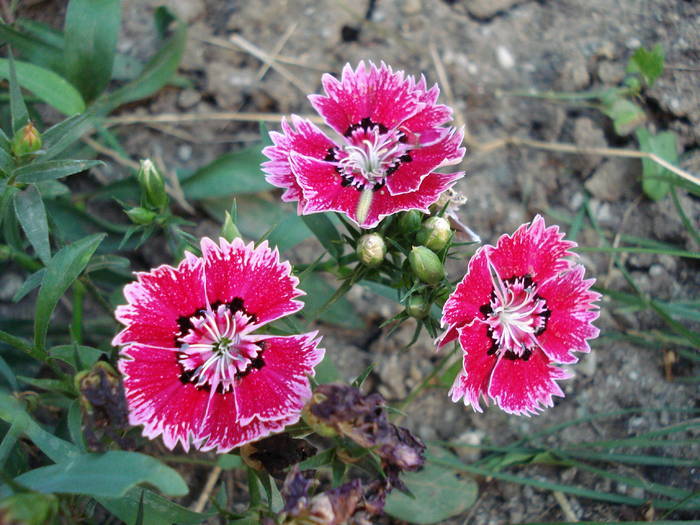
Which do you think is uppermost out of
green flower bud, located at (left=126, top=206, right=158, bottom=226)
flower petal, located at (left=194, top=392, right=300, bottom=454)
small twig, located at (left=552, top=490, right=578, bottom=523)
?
green flower bud, located at (left=126, top=206, right=158, bottom=226)

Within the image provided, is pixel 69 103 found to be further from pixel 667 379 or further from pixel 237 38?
pixel 667 379

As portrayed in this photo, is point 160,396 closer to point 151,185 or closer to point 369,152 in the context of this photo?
point 151,185

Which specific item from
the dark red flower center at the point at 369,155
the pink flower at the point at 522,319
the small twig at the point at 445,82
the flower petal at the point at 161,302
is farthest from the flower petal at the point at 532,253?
the small twig at the point at 445,82

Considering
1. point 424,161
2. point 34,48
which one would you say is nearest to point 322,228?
point 424,161

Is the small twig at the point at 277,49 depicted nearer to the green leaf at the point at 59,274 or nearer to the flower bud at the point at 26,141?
the flower bud at the point at 26,141

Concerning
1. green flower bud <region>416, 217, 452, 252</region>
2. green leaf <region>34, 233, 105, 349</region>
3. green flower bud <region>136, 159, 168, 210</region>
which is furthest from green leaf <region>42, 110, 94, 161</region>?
green flower bud <region>416, 217, 452, 252</region>

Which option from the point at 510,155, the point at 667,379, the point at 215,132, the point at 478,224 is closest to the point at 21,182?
the point at 215,132

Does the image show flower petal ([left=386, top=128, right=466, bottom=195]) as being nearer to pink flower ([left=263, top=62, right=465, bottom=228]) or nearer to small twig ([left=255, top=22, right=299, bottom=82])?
pink flower ([left=263, top=62, right=465, bottom=228])
